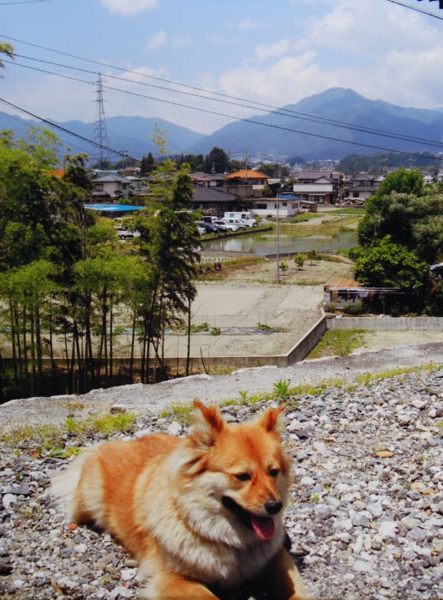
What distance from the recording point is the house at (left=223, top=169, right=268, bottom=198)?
70.0m

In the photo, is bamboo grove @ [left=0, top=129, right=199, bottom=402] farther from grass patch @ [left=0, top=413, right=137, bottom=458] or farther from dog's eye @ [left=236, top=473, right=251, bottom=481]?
dog's eye @ [left=236, top=473, right=251, bottom=481]

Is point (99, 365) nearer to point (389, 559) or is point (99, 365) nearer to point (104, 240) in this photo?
point (104, 240)

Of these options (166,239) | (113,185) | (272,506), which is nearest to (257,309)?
(166,239)

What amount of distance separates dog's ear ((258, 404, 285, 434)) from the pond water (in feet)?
119

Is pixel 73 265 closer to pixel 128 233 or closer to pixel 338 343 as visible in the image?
pixel 128 233

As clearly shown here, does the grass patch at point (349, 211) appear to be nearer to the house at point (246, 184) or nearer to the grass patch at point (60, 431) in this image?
the house at point (246, 184)

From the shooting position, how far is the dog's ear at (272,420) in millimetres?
2682

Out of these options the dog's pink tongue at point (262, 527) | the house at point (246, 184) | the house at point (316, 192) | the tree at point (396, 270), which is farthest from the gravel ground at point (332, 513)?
the house at point (316, 192)

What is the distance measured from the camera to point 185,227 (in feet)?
42.8

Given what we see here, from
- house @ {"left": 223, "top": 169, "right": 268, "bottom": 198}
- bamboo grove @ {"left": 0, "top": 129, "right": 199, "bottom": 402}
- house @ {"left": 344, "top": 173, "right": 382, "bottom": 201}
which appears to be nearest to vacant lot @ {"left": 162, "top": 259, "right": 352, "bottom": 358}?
bamboo grove @ {"left": 0, "top": 129, "right": 199, "bottom": 402}

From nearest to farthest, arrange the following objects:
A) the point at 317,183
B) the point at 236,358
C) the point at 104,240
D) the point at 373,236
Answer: the point at 104,240 → the point at 236,358 → the point at 373,236 → the point at 317,183

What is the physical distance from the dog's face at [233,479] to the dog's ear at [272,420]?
4 centimetres

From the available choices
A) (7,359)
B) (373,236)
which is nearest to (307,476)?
(7,359)

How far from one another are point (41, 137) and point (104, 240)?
2.64 m
